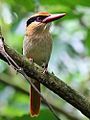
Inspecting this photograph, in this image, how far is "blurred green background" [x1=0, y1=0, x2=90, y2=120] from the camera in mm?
3754

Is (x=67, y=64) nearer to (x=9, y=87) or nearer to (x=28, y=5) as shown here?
(x=9, y=87)

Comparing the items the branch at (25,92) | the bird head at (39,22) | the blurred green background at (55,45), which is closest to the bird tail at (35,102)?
the blurred green background at (55,45)

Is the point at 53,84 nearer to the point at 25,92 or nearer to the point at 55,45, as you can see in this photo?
the point at 55,45

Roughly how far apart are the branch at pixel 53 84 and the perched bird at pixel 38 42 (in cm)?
61

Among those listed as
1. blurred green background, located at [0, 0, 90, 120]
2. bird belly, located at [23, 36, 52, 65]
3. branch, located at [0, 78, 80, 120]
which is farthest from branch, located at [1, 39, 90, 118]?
branch, located at [0, 78, 80, 120]

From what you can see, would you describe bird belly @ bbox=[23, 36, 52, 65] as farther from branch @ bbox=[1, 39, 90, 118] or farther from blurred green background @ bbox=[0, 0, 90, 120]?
branch @ bbox=[1, 39, 90, 118]

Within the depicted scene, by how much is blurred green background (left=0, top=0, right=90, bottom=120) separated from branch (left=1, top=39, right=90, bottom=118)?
0.86m

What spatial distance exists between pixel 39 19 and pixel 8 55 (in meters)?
1.02

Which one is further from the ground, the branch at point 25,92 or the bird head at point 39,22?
the bird head at point 39,22

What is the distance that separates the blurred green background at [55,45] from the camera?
3.75 m

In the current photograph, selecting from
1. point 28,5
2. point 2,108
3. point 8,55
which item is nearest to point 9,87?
point 2,108

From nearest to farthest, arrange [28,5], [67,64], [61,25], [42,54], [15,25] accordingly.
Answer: [42,54], [28,5], [15,25], [67,64], [61,25]

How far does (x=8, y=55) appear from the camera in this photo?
7.84ft

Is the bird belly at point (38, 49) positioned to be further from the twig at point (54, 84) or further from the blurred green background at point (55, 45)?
the twig at point (54, 84)
